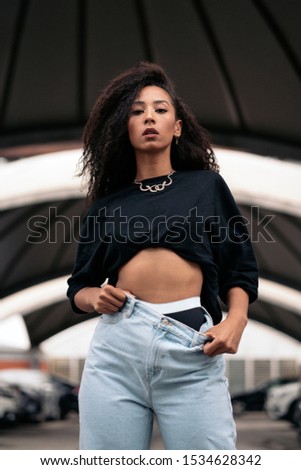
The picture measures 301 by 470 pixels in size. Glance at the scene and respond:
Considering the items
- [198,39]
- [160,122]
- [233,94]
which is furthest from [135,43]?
[160,122]

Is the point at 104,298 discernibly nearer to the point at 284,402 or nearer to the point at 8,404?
the point at 8,404

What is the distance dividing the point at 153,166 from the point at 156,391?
2.70 ft

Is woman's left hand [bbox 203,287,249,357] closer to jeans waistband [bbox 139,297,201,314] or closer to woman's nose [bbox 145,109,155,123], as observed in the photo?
jeans waistband [bbox 139,297,201,314]

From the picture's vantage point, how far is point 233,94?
13055 millimetres

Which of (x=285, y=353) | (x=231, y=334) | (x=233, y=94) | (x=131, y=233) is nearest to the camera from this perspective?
(x=231, y=334)

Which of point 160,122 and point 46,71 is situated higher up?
point 46,71

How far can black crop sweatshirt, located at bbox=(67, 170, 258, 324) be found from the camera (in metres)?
2.82

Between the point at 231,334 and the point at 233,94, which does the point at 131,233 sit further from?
the point at 233,94

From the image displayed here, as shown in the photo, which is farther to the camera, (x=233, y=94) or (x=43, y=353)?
(x=43, y=353)

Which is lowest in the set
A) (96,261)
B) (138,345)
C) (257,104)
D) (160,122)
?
(138,345)

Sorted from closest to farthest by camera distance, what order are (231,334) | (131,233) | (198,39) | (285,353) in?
(231,334) → (131,233) → (198,39) → (285,353)

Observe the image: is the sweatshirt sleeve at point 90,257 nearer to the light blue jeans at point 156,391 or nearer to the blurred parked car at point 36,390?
the light blue jeans at point 156,391

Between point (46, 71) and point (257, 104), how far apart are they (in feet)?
10.9

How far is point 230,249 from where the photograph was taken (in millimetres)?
Result: 2924
